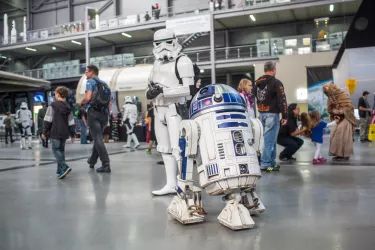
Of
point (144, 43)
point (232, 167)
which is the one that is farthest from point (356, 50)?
point (144, 43)

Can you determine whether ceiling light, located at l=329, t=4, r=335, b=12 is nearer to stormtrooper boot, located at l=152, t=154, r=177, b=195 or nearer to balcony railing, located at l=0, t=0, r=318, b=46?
balcony railing, located at l=0, t=0, r=318, b=46

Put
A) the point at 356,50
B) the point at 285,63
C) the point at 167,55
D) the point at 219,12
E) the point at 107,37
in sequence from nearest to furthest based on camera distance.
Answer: the point at 167,55
the point at 356,50
the point at 285,63
the point at 219,12
the point at 107,37

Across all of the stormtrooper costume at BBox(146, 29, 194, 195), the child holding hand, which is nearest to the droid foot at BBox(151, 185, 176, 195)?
the stormtrooper costume at BBox(146, 29, 194, 195)

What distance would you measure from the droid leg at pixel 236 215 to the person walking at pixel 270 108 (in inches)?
113

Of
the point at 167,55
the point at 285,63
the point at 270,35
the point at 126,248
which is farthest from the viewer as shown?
the point at 270,35

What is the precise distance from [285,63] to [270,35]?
249 inches

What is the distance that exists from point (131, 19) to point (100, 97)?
21563mm

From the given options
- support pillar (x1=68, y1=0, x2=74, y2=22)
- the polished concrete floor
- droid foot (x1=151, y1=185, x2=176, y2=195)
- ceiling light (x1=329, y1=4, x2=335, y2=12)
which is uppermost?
support pillar (x1=68, y1=0, x2=74, y2=22)

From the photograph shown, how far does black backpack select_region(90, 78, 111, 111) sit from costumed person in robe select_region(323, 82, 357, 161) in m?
3.85

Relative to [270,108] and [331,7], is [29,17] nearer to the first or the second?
[331,7]

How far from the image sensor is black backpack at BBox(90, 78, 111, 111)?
5273mm

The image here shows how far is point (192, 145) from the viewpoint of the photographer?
99.5 inches

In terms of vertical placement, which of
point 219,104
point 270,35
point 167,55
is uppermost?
point 270,35

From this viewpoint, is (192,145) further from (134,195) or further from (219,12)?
(219,12)
